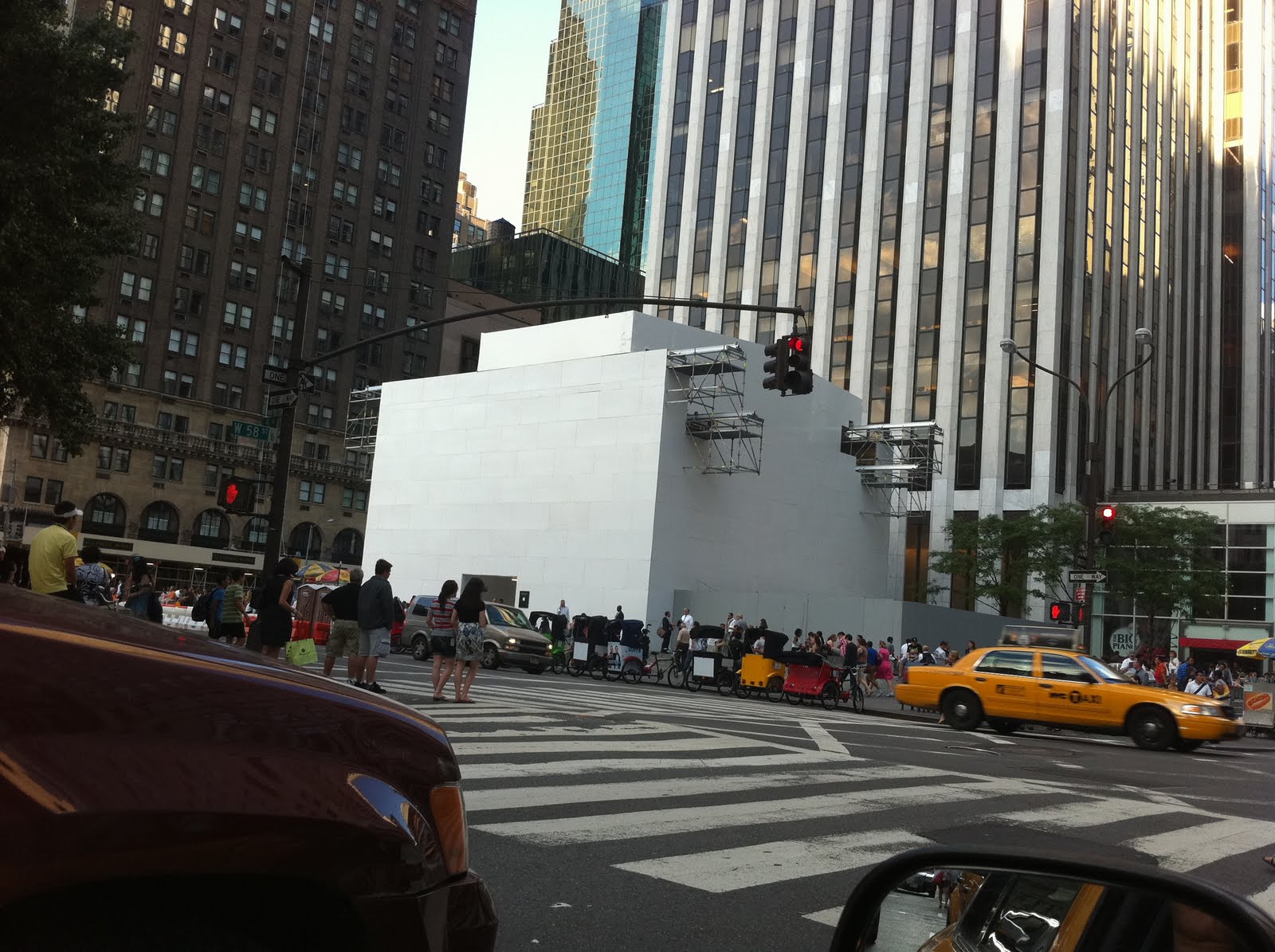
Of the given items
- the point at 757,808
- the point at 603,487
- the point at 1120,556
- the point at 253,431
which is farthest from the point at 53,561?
the point at 1120,556

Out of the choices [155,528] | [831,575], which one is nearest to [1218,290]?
[831,575]

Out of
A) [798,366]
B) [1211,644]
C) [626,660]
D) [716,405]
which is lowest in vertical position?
[626,660]

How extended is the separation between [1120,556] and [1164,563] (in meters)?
2.40

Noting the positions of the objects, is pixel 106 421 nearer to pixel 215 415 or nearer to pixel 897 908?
pixel 215 415

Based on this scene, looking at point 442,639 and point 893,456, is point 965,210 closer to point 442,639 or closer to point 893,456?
point 893,456

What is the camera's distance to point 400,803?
6.82 feet

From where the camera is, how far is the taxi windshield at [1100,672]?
1935 cm

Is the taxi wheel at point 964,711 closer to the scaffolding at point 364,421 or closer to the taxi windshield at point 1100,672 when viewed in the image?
the taxi windshield at point 1100,672

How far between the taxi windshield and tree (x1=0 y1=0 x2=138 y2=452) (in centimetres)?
1857

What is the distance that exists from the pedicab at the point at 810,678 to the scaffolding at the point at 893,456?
23609 mm

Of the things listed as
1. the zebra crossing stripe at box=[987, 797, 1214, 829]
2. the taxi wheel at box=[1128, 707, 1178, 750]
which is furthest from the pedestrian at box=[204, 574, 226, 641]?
the taxi wheel at box=[1128, 707, 1178, 750]

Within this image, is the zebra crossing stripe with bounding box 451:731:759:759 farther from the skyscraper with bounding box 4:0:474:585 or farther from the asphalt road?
the skyscraper with bounding box 4:0:474:585

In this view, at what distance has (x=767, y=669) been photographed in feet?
86.3

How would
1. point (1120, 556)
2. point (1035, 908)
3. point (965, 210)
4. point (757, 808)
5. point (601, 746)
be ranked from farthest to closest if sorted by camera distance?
point (965, 210)
point (1120, 556)
point (601, 746)
point (757, 808)
point (1035, 908)
